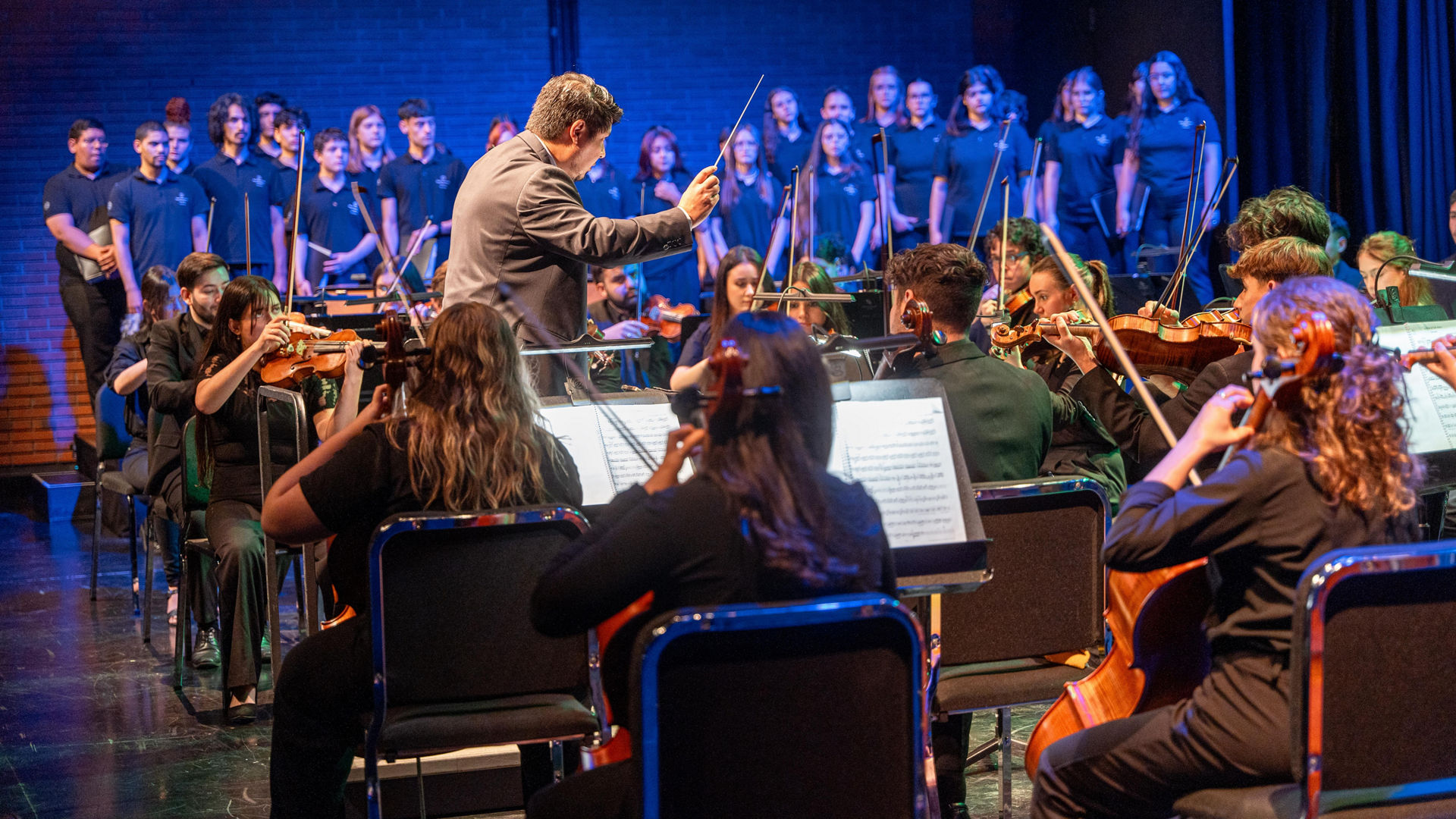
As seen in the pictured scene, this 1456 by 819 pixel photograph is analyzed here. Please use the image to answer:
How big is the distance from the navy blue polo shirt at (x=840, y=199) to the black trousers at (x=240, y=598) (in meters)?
5.02

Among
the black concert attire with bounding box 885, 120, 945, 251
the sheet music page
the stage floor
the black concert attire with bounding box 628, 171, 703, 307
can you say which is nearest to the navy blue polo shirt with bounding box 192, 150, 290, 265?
the black concert attire with bounding box 628, 171, 703, 307

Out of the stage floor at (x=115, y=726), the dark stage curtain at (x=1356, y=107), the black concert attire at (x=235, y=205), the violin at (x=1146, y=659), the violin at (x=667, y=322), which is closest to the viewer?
the violin at (x=1146, y=659)

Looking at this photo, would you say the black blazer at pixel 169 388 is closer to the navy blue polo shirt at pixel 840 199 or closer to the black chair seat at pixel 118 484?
the black chair seat at pixel 118 484

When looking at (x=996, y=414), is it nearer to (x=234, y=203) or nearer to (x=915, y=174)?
(x=915, y=174)

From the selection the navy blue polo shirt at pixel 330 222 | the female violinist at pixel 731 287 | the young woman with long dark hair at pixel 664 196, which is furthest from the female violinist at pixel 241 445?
the young woman with long dark hair at pixel 664 196

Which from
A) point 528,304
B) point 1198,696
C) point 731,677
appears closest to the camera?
point 731,677

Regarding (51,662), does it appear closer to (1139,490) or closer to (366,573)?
(366,573)

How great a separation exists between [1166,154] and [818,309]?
3.38 metres

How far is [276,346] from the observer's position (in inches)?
143

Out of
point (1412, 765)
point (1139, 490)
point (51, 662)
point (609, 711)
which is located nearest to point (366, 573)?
point (609, 711)


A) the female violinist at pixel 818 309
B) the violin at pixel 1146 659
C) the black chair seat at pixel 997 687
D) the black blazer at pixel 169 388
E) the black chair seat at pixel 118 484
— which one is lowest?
the black chair seat at pixel 997 687

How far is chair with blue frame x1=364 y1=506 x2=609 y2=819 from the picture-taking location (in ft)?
6.95

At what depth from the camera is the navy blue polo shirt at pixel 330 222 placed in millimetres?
7883

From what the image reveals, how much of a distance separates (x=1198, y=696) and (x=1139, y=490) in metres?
0.29
